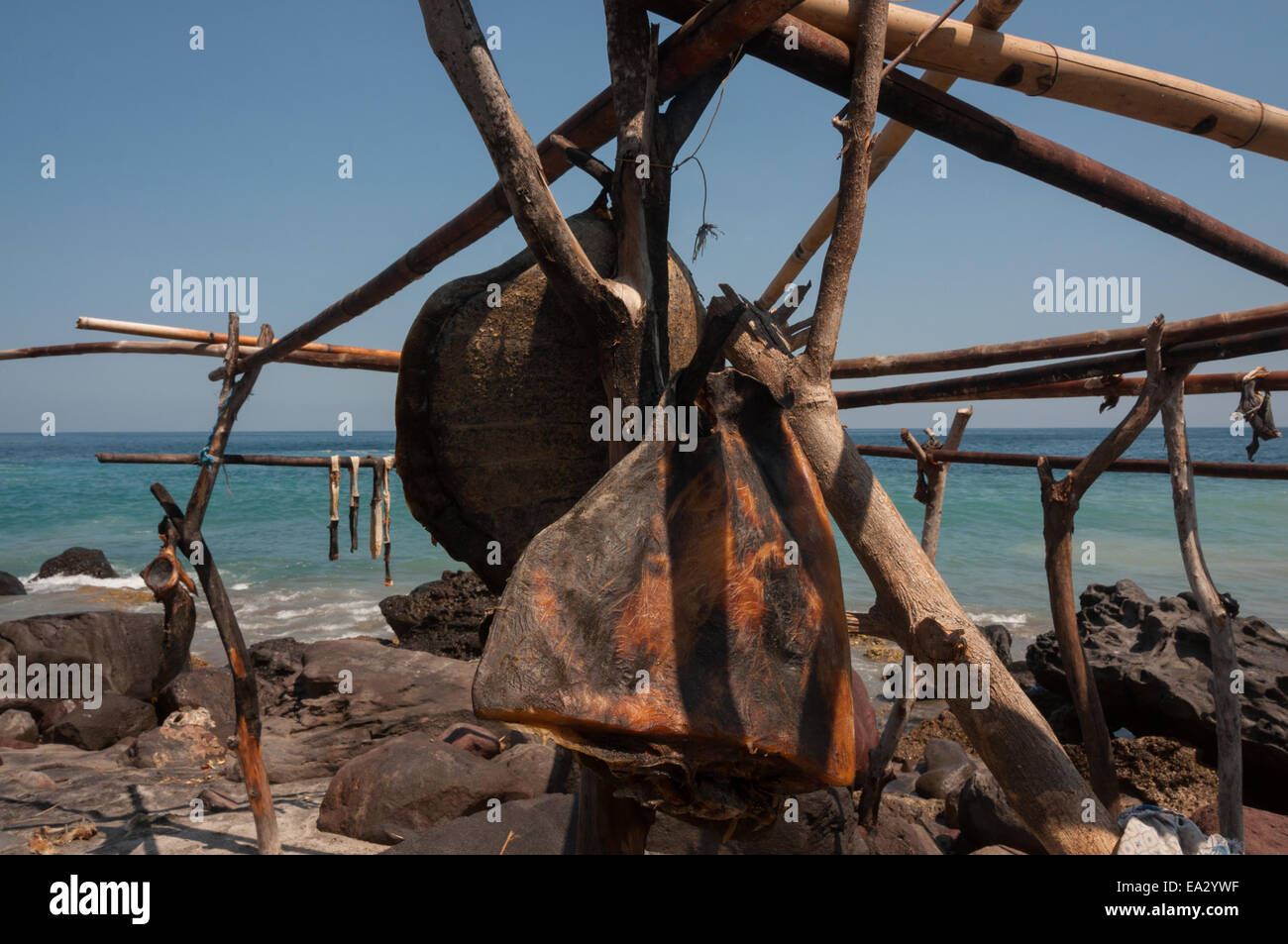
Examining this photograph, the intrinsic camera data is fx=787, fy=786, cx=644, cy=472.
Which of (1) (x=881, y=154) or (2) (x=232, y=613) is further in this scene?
(2) (x=232, y=613)

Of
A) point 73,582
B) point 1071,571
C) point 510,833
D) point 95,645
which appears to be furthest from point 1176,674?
point 73,582

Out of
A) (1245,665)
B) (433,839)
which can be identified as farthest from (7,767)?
(1245,665)

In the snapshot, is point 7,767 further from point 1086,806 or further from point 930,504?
point 1086,806

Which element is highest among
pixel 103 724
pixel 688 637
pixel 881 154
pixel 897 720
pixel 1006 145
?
pixel 881 154

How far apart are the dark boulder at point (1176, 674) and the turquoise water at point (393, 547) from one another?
7847 millimetres

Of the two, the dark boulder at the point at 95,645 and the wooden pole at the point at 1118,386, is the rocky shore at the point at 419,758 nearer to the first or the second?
the dark boulder at the point at 95,645

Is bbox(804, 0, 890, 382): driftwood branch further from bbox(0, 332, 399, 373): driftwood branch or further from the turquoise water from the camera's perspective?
the turquoise water

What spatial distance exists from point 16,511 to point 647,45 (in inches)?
1577

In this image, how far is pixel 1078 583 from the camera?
911 inches

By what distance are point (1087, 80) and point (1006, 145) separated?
16.6 inches

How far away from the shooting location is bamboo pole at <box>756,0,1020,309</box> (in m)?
2.65

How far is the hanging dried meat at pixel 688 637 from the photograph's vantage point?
1474mm

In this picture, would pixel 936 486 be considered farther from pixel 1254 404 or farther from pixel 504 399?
pixel 504 399

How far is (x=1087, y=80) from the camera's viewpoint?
277cm
